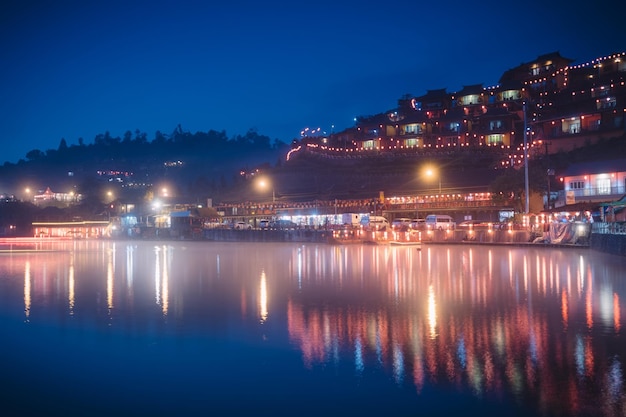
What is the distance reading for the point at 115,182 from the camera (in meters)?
167

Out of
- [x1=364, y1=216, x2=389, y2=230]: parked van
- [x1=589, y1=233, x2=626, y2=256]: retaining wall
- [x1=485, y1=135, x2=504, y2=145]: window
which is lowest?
[x1=589, y1=233, x2=626, y2=256]: retaining wall

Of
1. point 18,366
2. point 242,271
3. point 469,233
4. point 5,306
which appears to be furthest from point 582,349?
point 469,233

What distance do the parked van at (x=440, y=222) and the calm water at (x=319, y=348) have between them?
3084 cm

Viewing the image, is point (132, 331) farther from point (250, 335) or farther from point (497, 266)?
point (497, 266)

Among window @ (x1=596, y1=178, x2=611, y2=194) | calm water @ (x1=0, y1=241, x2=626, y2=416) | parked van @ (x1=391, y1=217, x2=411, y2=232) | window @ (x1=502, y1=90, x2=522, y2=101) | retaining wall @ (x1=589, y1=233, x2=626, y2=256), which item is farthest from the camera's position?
window @ (x1=502, y1=90, x2=522, y2=101)

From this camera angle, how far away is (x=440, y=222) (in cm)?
5419

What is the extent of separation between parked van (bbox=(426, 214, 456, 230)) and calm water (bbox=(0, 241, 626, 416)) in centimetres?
3084

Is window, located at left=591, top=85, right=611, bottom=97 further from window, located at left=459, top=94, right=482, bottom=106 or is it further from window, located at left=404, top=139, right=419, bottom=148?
window, located at left=404, top=139, right=419, bottom=148

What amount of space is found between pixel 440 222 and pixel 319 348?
45339mm

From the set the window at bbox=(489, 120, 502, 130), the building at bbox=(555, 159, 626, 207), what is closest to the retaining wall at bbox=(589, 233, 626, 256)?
the building at bbox=(555, 159, 626, 207)

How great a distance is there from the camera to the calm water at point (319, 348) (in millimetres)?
7684

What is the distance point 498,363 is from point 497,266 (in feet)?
56.7

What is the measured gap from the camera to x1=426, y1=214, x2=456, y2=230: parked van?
5090 cm

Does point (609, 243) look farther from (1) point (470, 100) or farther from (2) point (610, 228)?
(1) point (470, 100)
